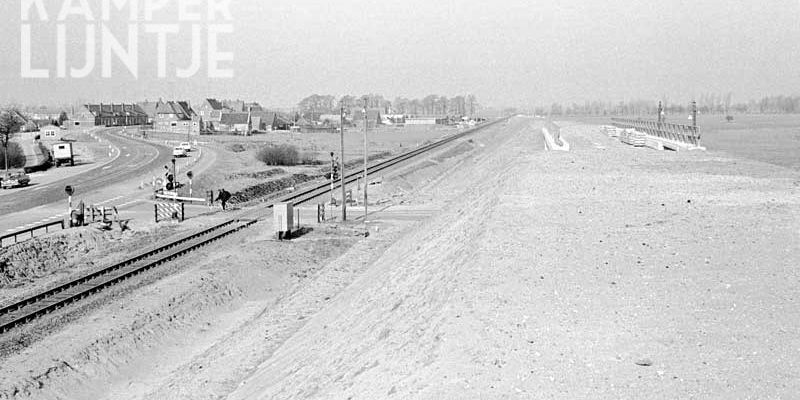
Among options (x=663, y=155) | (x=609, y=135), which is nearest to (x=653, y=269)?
(x=663, y=155)

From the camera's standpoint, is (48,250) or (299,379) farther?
(48,250)

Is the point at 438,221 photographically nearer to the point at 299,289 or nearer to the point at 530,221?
the point at 299,289

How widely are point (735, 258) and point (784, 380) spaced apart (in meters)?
5.87

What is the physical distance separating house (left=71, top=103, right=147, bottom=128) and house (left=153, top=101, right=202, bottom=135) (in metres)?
14.8

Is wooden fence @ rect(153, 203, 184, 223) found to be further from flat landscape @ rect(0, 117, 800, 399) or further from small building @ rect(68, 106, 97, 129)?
small building @ rect(68, 106, 97, 129)

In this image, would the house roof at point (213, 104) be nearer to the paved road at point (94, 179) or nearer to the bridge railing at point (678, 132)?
the paved road at point (94, 179)

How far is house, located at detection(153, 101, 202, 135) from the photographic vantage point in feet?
475

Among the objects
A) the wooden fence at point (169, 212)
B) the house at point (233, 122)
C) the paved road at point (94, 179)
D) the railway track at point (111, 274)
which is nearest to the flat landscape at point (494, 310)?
the railway track at point (111, 274)

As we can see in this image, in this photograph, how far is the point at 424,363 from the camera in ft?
30.2

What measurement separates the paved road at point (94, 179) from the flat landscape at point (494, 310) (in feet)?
48.5

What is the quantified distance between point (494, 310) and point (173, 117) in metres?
158

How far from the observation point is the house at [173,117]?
14482 cm

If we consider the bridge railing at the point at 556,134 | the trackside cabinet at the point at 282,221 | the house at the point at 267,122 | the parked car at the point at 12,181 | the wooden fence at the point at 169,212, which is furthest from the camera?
the house at the point at 267,122

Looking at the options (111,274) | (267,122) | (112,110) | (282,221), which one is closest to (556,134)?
(282,221)
